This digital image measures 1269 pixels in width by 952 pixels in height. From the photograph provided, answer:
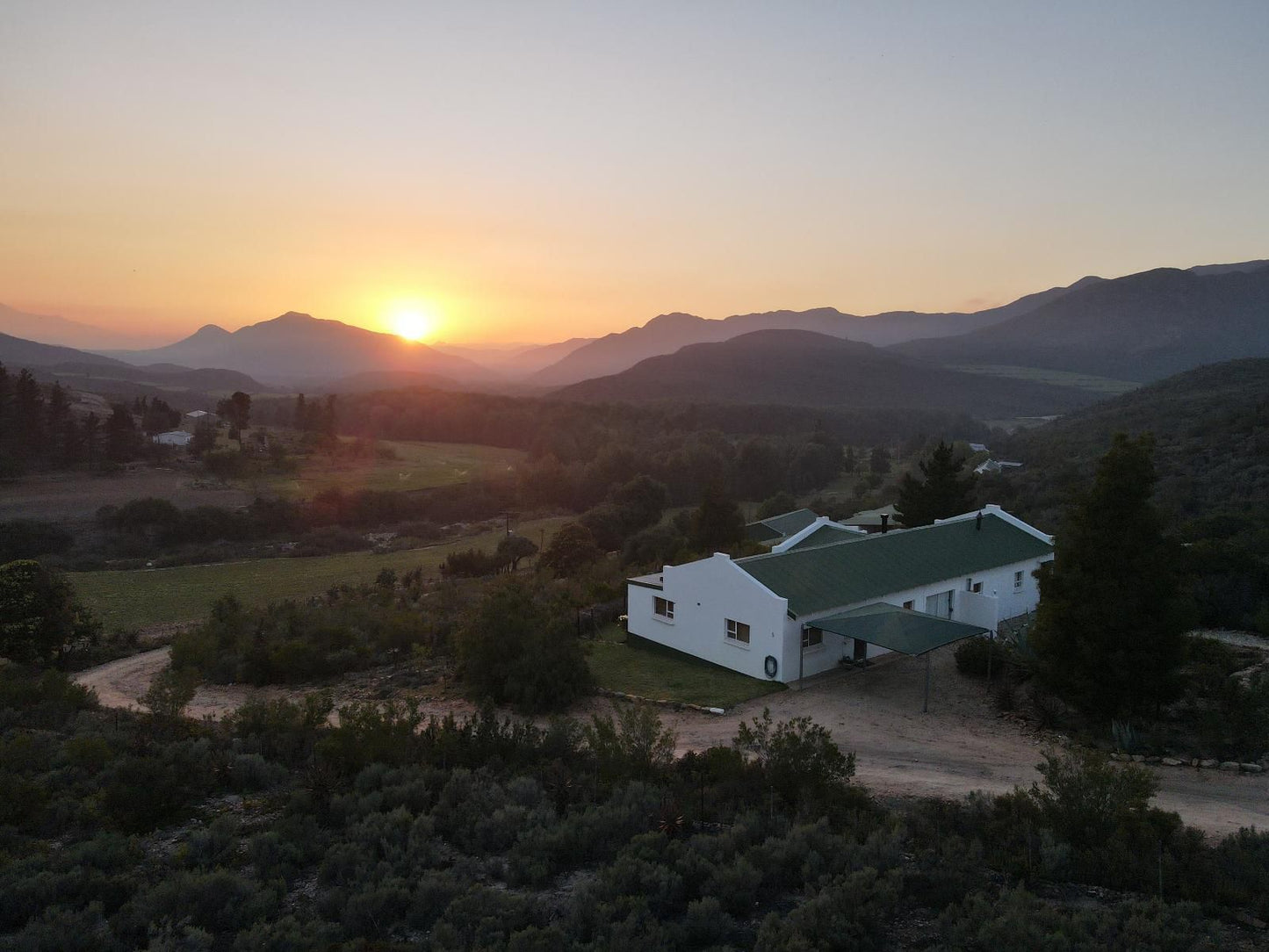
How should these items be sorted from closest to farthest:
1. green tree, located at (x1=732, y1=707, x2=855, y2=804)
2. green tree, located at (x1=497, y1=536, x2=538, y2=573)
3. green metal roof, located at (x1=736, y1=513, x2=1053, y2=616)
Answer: green tree, located at (x1=732, y1=707, x2=855, y2=804) → green metal roof, located at (x1=736, y1=513, x2=1053, y2=616) → green tree, located at (x1=497, y1=536, x2=538, y2=573)

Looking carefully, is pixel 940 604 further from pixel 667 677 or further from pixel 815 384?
pixel 815 384

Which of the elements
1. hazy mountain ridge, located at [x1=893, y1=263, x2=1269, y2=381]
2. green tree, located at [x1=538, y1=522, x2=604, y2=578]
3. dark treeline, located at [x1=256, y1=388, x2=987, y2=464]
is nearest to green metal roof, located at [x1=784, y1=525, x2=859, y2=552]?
green tree, located at [x1=538, y1=522, x2=604, y2=578]

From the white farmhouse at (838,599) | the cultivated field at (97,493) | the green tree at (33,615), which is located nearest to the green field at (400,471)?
the cultivated field at (97,493)

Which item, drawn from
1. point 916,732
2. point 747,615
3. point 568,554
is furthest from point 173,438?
point 916,732

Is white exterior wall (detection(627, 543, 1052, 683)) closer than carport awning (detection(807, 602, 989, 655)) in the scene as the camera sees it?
No

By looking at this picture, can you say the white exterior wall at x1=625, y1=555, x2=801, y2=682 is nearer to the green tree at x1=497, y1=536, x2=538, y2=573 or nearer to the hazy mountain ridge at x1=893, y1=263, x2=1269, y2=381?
the green tree at x1=497, y1=536, x2=538, y2=573

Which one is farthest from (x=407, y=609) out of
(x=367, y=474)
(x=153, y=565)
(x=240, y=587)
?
(x=367, y=474)

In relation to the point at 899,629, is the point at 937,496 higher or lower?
higher

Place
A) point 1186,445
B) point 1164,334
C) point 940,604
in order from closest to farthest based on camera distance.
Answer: point 940,604
point 1186,445
point 1164,334
